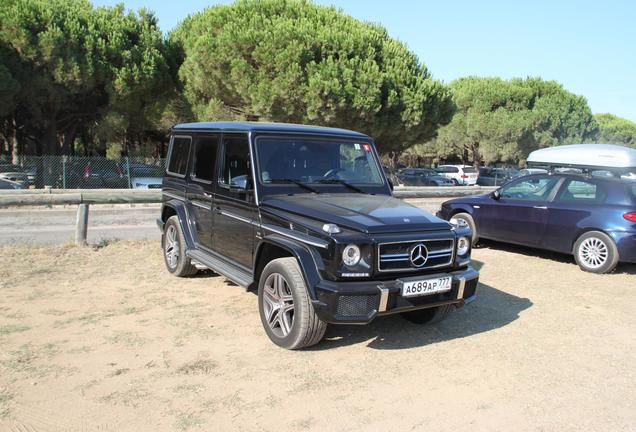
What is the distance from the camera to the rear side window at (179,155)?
6.85 meters

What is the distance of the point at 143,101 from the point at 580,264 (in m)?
22.5

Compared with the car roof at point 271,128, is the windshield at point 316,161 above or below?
below

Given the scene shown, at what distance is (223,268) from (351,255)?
74.1 inches

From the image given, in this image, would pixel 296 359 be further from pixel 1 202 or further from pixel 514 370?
pixel 1 202

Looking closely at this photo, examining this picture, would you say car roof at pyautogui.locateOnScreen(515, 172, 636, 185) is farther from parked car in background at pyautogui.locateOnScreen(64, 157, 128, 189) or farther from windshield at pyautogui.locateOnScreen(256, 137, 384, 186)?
parked car in background at pyautogui.locateOnScreen(64, 157, 128, 189)

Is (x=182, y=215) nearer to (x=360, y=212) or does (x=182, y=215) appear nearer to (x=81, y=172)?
(x=360, y=212)

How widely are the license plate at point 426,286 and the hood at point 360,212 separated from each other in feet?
1.48

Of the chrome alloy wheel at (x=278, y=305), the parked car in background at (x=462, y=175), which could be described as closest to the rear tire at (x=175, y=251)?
the chrome alloy wheel at (x=278, y=305)

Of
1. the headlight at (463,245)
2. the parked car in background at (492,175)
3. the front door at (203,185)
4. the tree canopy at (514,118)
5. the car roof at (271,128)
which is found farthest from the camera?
the tree canopy at (514,118)

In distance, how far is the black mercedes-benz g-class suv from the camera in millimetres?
4195

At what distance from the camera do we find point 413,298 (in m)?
4.36

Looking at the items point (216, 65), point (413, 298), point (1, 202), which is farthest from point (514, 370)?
point (216, 65)

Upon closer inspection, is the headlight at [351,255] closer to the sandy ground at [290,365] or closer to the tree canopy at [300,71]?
the sandy ground at [290,365]

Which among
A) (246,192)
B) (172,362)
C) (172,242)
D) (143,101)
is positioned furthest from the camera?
(143,101)
